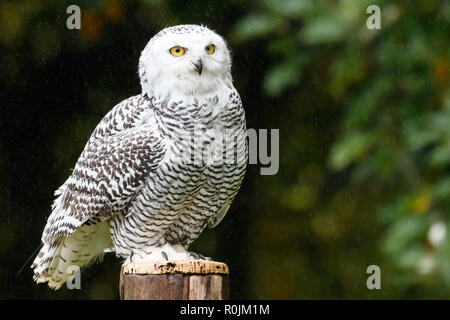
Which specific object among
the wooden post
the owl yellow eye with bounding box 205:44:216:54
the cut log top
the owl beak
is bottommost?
the wooden post

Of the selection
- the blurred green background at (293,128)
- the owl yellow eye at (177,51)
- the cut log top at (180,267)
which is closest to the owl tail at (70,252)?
the cut log top at (180,267)

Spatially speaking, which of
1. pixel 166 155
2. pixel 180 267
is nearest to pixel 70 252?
pixel 166 155

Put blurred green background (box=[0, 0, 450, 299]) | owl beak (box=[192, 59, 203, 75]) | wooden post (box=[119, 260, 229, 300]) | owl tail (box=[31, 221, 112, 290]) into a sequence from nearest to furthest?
1. wooden post (box=[119, 260, 229, 300])
2. owl beak (box=[192, 59, 203, 75])
3. owl tail (box=[31, 221, 112, 290])
4. blurred green background (box=[0, 0, 450, 299])

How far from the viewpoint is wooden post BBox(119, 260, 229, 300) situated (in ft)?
11.3

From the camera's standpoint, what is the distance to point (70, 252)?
429cm

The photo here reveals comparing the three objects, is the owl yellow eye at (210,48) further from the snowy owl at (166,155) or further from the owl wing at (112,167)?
the owl wing at (112,167)

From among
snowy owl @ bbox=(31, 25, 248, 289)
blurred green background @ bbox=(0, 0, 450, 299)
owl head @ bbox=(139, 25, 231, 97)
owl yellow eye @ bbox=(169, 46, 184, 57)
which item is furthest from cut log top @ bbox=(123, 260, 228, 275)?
blurred green background @ bbox=(0, 0, 450, 299)

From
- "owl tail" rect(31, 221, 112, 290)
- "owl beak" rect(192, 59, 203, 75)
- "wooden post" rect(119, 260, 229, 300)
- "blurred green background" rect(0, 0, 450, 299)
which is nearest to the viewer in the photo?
"wooden post" rect(119, 260, 229, 300)

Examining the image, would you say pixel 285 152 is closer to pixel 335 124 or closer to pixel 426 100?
pixel 335 124

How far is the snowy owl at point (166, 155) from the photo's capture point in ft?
12.3

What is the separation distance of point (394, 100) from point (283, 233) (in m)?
1.95

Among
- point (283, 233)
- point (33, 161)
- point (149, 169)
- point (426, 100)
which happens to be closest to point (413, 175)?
point (426, 100)

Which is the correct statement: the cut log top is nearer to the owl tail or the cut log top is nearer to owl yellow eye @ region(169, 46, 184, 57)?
the owl tail

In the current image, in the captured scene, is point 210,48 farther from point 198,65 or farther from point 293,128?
point 293,128
